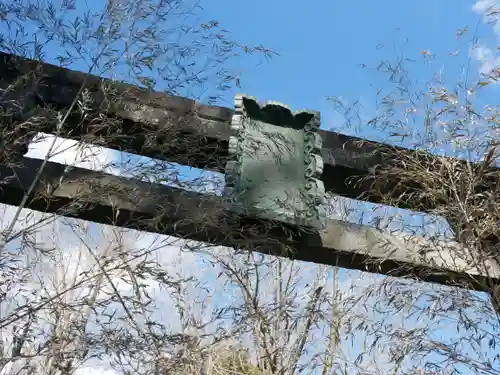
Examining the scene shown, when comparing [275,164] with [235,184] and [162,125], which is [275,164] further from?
[162,125]

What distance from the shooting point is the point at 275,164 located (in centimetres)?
274

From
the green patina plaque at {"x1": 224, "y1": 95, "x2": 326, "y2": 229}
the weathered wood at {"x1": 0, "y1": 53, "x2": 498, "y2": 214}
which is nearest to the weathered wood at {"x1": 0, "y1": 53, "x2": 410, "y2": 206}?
the weathered wood at {"x1": 0, "y1": 53, "x2": 498, "y2": 214}

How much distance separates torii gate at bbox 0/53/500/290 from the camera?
94.6 inches

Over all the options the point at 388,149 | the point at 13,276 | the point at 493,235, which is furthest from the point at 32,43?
the point at 493,235

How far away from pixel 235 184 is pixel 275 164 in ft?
1.02

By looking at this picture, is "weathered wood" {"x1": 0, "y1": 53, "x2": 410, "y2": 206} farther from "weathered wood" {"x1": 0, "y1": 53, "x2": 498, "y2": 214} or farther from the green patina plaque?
the green patina plaque

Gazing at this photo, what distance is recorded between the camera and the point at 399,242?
2.68 metres

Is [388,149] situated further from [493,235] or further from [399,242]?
[493,235]

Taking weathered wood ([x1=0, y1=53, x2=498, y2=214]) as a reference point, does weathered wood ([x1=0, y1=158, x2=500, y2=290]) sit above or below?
below

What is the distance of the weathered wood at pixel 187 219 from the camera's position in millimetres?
2367

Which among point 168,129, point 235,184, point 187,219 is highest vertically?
point 168,129

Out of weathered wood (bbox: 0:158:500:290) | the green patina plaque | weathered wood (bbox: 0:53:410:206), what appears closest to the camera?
weathered wood (bbox: 0:158:500:290)

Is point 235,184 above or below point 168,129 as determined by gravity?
below

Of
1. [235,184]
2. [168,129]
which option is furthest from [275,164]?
[168,129]
